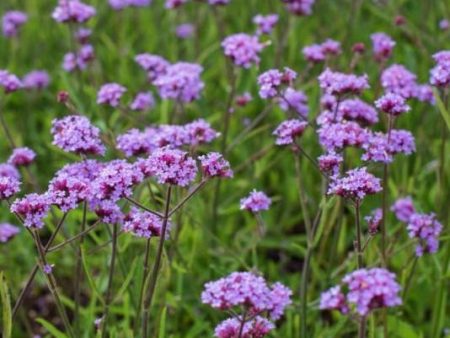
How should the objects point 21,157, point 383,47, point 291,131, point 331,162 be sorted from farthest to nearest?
point 383,47 < point 21,157 < point 291,131 < point 331,162

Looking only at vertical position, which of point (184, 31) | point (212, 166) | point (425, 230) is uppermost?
point (184, 31)

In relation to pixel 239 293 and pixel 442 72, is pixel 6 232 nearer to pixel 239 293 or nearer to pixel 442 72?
pixel 239 293

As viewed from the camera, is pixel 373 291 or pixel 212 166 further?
pixel 212 166

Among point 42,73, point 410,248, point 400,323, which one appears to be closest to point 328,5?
point 42,73

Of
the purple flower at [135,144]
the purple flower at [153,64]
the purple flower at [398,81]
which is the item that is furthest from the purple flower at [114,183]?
the purple flower at [153,64]

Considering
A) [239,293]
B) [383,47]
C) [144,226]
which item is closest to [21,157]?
[144,226]

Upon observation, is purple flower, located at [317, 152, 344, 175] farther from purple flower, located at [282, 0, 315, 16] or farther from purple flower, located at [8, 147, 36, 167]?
purple flower, located at [282, 0, 315, 16]
